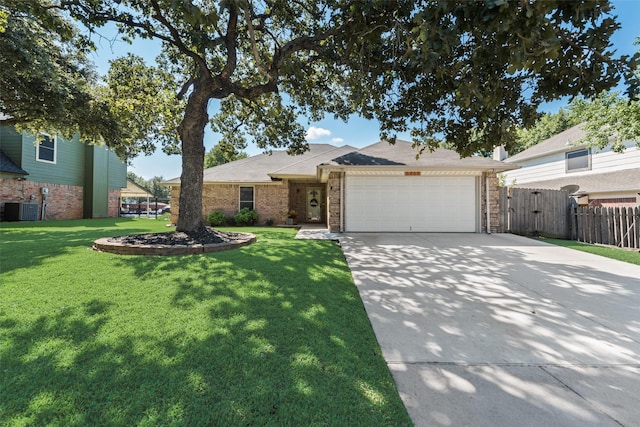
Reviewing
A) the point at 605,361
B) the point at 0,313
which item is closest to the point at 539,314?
the point at 605,361

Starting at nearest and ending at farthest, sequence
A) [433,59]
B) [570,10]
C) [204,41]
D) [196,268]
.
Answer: [570,10] < [433,59] < [196,268] < [204,41]

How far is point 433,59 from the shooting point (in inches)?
126

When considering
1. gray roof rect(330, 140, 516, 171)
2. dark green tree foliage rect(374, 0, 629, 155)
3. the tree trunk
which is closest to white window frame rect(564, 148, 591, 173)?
gray roof rect(330, 140, 516, 171)

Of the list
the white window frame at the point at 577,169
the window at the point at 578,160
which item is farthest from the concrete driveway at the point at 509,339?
the window at the point at 578,160

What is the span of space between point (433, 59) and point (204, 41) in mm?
4446

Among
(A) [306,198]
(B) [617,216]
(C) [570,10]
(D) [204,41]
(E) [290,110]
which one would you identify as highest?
(E) [290,110]

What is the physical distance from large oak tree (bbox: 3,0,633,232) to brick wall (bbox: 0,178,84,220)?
12533 mm

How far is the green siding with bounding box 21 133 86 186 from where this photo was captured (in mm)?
15321

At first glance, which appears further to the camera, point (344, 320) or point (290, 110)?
point (290, 110)

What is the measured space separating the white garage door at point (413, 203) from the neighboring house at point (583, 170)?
513 centimetres

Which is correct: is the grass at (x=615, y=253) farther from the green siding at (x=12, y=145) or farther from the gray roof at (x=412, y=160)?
the green siding at (x=12, y=145)

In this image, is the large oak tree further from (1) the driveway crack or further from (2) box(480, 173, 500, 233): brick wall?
(2) box(480, 173, 500, 233): brick wall

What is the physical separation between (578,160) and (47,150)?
29.8m

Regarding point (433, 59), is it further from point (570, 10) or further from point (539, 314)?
point (539, 314)
